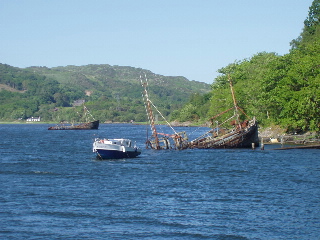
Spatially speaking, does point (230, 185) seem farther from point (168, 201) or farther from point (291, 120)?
point (291, 120)

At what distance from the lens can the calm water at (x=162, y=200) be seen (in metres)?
35.4

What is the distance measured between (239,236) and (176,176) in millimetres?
27530

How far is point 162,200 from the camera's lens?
149ft

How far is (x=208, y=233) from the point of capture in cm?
3475

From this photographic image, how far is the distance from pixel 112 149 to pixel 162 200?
110ft

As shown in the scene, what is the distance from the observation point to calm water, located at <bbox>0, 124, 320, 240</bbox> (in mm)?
35406

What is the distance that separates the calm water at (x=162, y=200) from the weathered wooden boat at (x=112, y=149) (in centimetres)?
244

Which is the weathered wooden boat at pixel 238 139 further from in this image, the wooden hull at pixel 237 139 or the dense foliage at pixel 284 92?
the dense foliage at pixel 284 92

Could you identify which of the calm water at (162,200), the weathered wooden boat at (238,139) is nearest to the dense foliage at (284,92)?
the weathered wooden boat at (238,139)

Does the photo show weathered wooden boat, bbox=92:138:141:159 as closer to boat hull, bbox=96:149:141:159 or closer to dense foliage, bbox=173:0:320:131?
boat hull, bbox=96:149:141:159

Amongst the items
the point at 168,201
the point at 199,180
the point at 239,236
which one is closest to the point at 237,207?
the point at 168,201

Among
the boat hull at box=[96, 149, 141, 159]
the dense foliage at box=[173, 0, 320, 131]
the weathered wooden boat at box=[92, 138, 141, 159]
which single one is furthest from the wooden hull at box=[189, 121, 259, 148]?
the boat hull at box=[96, 149, 141, 159]

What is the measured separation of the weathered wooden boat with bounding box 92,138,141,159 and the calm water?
244cm

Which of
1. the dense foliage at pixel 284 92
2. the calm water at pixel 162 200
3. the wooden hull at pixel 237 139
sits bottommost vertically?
the calm water at pixel 162 200
